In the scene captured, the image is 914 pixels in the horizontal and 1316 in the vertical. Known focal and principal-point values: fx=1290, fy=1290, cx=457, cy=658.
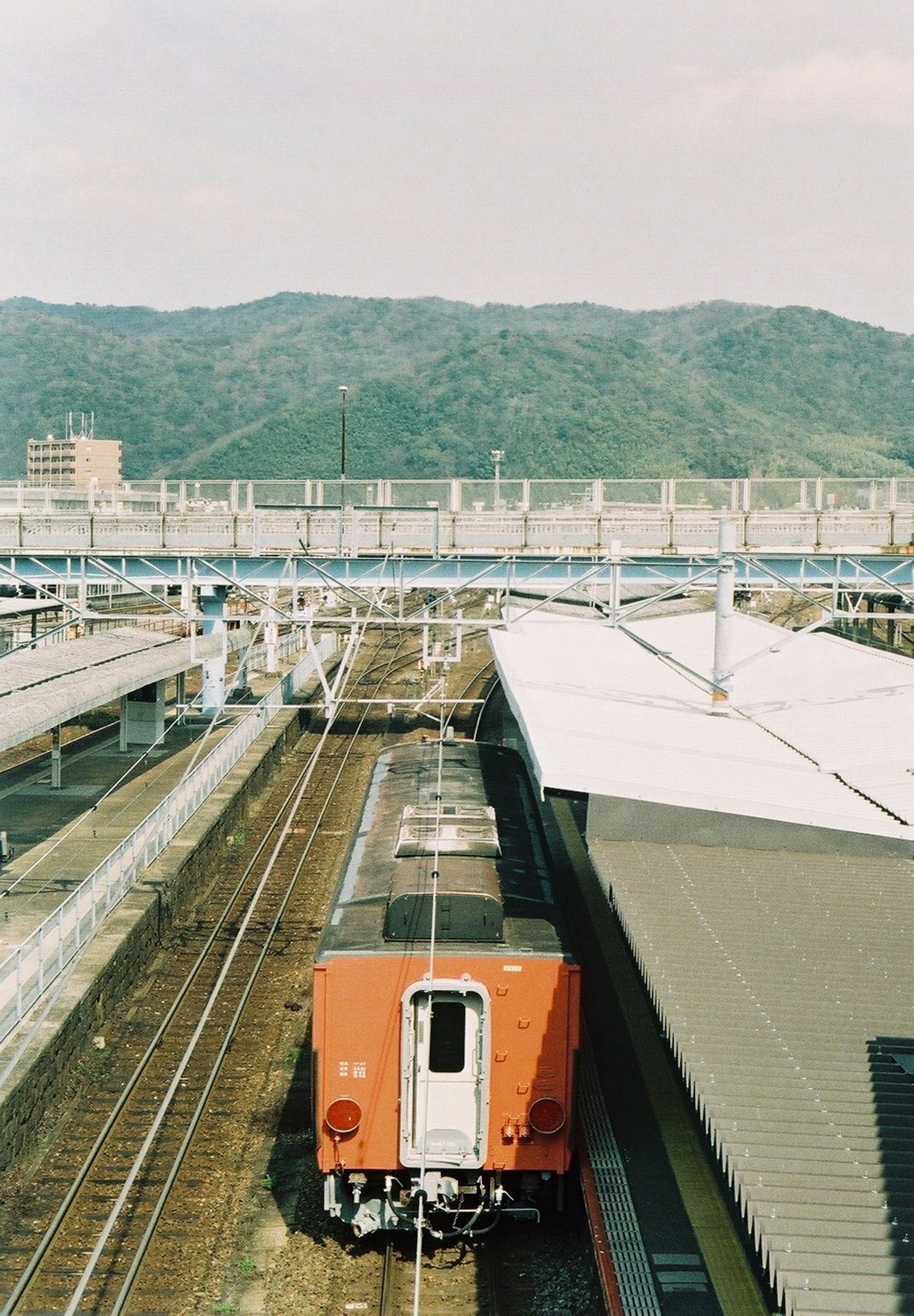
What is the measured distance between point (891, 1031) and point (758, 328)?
6056 inches

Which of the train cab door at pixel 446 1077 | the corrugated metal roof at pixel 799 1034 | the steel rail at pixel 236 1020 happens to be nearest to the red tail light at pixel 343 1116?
the train cab door at pixel 446 1077

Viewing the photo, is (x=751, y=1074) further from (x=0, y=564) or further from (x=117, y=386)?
(x=117, y=386)

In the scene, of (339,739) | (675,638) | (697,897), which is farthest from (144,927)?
(339,739)

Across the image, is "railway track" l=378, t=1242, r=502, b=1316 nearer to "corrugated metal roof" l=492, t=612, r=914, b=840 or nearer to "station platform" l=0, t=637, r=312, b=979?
"corrugated metal roof" l=492, t=612, r=914, b=840

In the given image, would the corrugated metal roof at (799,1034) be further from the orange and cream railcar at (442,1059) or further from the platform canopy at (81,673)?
the platform canopy at (81,673)

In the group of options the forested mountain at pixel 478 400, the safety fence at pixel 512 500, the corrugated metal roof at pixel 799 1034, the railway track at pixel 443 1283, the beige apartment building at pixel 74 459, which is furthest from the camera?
the forested mountain at pixel 478 400

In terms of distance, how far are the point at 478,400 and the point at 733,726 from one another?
108913 mm

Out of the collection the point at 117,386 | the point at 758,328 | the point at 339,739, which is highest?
the point at 758,328

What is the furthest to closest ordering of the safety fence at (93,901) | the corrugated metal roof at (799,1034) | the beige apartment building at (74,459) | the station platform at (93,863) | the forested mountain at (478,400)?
the forested mountain at (478,400) < the beige apartment building at (74,459) < the safety fence at (93,901) < the station platform at (93,863) < the corrugated metal roof at (799,1034)

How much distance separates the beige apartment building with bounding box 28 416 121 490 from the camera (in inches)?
3969

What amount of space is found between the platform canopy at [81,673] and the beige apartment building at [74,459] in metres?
71.6

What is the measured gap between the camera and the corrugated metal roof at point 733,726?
9898mm

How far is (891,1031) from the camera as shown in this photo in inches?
287

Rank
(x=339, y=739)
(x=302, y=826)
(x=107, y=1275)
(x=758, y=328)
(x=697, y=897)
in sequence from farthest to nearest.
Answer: (x=758, y=328) < (x=339, y=739) < (x=302, y=826) < (x=697, y=897) < (x=107, y=1275)
